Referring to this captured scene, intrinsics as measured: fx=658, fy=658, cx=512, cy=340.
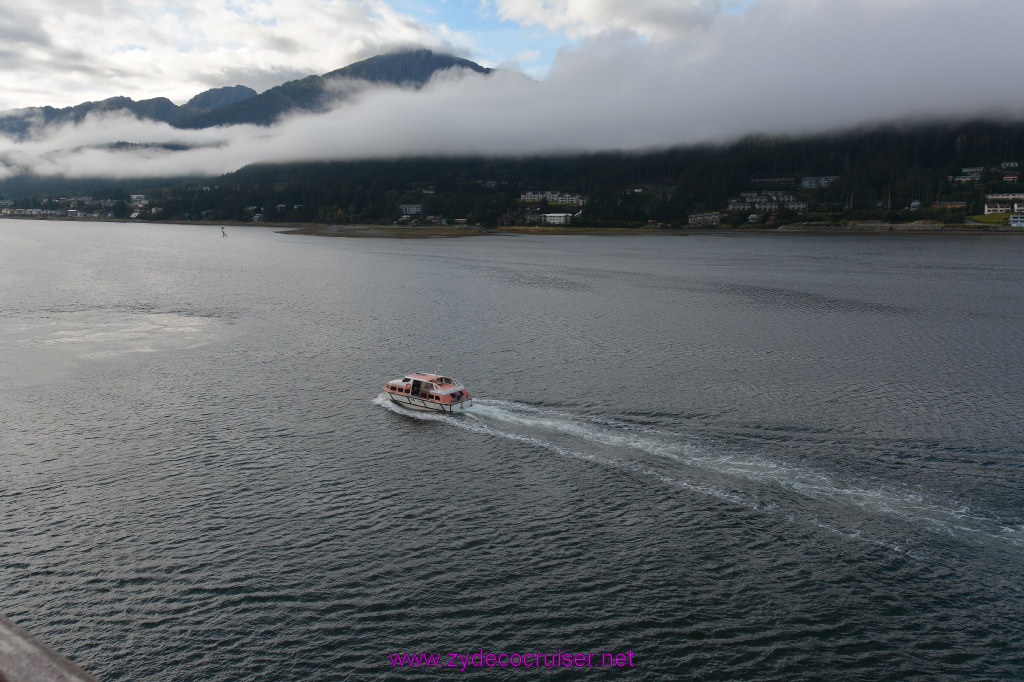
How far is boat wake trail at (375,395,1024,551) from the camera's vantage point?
109 feet

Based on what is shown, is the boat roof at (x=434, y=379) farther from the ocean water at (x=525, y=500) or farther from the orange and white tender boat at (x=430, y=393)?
the ocean water at (x=525, y=500)

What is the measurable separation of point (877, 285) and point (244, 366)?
10426 cm

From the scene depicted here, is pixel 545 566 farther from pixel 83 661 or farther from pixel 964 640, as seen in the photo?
pixel 83 661

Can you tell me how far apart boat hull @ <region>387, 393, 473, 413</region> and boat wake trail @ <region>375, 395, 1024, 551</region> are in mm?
1332

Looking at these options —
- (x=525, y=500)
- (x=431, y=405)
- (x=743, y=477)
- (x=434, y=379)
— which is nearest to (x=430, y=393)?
(x=431, y=405)

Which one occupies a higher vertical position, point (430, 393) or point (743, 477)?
point (430, 393)

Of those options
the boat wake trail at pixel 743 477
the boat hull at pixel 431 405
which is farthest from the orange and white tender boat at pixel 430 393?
the boat wake trail at pixel 743 477

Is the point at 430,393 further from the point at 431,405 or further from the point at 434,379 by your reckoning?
the point at 434,379

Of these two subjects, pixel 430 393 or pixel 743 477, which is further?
pixel 430 393

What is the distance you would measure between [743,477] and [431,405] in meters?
24.3

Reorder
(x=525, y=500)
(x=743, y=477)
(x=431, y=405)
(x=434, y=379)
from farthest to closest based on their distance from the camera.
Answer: (x=434, y=379) → (x=431, y=405) → (x=743, y=477) → (x=525, y=500)

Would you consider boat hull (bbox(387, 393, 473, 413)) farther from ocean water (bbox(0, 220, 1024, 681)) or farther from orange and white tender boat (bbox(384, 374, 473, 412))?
ocean water (bbox(0, 220, 1024, 681))

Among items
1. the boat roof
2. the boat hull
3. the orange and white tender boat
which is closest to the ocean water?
the boat hull

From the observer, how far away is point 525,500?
36.9m
